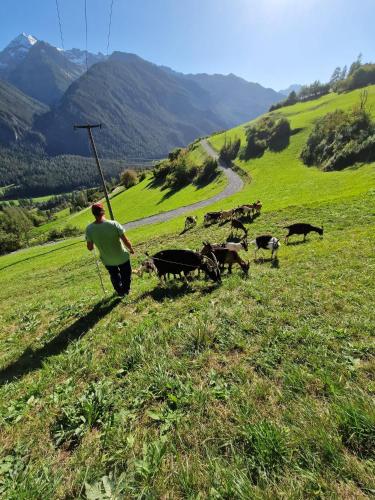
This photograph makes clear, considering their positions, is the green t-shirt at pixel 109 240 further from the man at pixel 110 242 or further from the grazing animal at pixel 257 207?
the grazing animal at pixel 257 207

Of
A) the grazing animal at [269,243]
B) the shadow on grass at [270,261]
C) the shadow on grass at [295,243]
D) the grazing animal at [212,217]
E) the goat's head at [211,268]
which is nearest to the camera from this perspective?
the goat's head at [211,268]

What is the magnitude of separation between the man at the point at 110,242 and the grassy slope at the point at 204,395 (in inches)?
50.5

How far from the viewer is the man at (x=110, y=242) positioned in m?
9.22

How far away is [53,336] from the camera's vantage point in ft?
28.3

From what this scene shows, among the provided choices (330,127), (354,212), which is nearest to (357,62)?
(330,127)

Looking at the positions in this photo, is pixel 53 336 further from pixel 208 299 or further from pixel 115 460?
pixel 115 460

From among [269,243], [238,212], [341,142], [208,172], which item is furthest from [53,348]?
[208,172]

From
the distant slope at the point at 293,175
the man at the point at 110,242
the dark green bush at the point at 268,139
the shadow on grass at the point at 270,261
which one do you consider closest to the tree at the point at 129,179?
the distant slope at the point at 293,175

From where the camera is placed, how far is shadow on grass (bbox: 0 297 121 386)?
6.99 m

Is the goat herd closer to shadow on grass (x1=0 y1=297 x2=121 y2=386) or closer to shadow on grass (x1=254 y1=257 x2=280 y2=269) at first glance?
shadow on grass (x1=254 y1=257 x2=280 y2=269)

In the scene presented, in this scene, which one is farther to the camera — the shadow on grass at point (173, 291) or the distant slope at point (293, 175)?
the distant slope at point (293, 175)

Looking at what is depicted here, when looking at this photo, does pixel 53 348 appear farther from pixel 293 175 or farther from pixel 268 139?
pixel 268 139

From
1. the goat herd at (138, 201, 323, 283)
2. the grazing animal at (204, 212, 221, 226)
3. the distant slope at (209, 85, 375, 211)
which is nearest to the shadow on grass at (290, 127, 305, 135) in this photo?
the distant slope at (209, 85, 375, 211)

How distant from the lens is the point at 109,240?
30.9 feet
